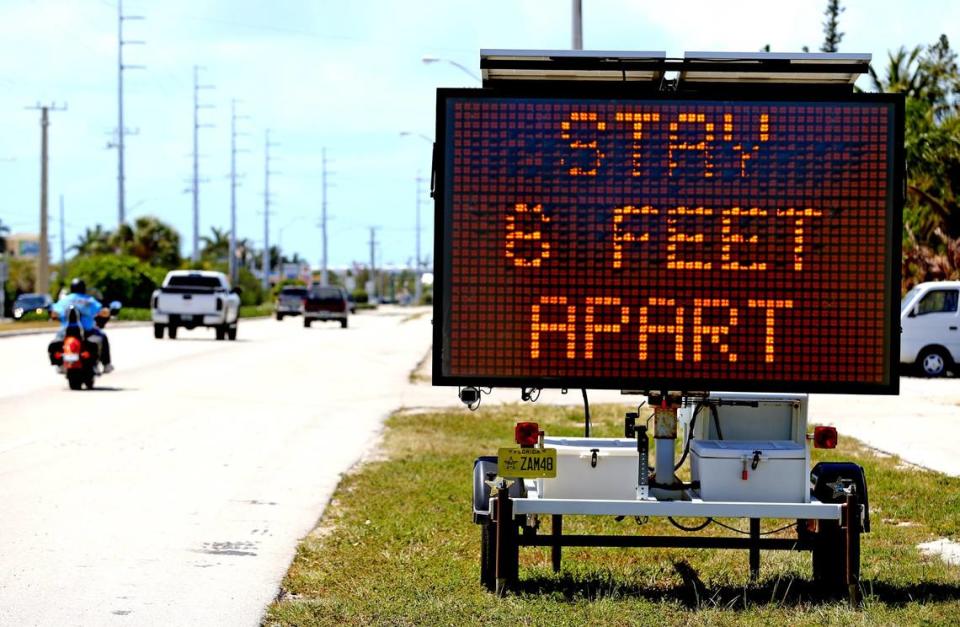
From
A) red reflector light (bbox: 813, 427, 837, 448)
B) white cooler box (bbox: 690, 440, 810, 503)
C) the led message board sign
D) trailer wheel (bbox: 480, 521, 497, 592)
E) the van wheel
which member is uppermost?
the led message board sign

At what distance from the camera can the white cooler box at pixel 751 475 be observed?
24.4 feet

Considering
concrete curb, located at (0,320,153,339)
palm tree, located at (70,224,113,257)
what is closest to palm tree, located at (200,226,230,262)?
palm tree, located at (70,224,113,257)

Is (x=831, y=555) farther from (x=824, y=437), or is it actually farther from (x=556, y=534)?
(x=556, y=534)

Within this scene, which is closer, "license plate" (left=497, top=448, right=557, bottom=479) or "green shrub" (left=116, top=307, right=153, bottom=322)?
"license plate" (left=497, top=448, right=557, bottom=479)

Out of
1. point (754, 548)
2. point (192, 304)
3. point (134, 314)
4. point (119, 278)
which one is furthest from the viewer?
point (119, 278)

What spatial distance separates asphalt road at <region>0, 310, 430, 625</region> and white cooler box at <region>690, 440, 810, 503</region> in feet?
7.49

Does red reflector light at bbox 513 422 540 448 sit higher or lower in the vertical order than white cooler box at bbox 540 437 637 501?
higher

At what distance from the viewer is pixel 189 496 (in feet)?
39.1

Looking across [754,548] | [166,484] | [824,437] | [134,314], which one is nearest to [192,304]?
[134,314]

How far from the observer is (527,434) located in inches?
291

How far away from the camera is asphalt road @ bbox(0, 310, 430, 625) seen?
800 cm

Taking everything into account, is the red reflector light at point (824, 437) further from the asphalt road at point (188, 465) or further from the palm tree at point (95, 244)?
the palm tree at point (95, 244)

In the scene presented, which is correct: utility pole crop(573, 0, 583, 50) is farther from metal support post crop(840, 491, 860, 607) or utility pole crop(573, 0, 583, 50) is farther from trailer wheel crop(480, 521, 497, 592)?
metal support post crop(840, 491, 860, 607)

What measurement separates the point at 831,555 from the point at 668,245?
184 cm
